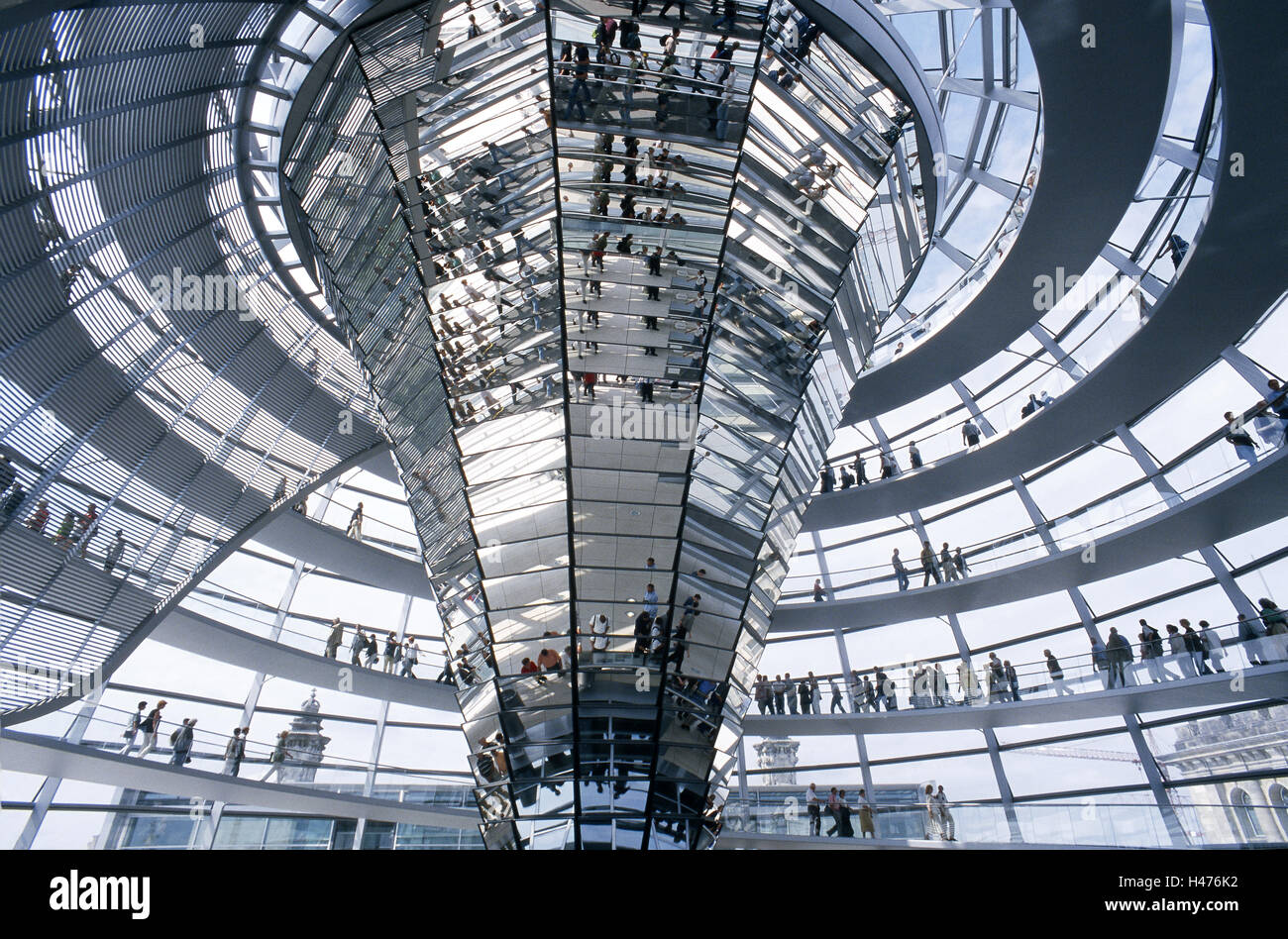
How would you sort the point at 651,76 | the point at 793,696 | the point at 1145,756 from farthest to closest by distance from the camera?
the point at 793,696 < the point at 1145,756 < the point at 651,76

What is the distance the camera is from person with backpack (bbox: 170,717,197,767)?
14820mm

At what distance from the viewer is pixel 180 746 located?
587 inches

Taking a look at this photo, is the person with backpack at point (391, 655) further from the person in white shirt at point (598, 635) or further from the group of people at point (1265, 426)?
the group of people at point (1265, 426)

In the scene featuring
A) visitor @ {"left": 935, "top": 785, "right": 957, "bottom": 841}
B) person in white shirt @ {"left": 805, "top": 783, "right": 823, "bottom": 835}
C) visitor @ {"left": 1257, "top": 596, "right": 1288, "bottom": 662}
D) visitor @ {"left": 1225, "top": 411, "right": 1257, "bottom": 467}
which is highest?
visitor @ {"left": 1225, "top": 411, "right": 1257, "bottom": 467}

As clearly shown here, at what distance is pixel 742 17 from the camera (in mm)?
10648

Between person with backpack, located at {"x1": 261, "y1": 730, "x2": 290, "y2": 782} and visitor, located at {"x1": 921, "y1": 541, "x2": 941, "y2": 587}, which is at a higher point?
visitor, located at {"x1": 921, "y1": 541, "x2": 941, "y2": 587}

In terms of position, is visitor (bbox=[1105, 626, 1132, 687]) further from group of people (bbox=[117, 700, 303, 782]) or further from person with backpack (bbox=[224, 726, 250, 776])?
person with backpack (bbox=[224, 726, 250, 776])

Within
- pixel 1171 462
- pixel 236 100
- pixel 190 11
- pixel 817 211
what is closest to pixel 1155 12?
pixel 817 211

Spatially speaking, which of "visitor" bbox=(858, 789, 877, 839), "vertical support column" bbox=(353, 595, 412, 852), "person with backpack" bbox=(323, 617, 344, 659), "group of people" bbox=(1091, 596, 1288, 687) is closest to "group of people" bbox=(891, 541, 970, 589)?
"group of people" bbox=(1091, 596, 1288, 687)

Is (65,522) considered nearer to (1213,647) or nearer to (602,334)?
(602,334)

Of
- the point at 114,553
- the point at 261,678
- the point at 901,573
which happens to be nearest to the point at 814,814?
the point at 901,573

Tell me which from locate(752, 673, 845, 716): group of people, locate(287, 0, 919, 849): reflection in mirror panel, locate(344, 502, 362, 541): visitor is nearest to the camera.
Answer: locate(287, 0, 919, 849): reflection in mirror panel

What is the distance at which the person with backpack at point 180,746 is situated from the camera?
1482cm

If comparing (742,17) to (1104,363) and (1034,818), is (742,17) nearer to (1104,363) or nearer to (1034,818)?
(1104,363)
